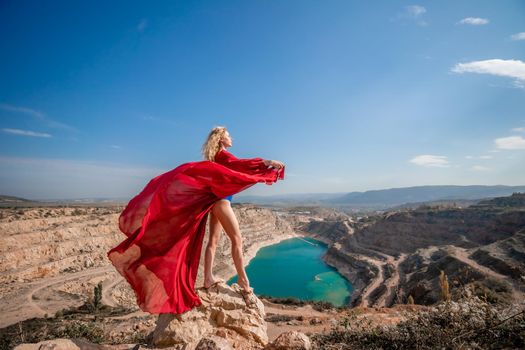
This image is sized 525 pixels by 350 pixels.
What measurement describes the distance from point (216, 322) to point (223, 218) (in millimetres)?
1456

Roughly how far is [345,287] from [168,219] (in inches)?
1610

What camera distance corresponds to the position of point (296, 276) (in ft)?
153

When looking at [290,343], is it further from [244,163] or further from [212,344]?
[244,163]

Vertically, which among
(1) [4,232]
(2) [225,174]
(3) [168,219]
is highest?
(2) [225,174]

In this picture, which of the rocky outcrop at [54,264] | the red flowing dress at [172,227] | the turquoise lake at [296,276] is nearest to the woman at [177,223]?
the red flowing dress at [172,227]

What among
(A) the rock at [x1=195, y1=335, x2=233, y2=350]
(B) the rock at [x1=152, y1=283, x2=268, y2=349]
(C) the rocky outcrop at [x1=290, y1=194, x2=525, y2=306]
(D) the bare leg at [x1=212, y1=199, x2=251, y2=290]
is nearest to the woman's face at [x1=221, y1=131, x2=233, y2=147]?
(D) the bare leg at [x1=212, y1=199, x2=251, y2=290]

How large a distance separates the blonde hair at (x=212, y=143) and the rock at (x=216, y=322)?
1878 mm

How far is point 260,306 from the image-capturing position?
431cm

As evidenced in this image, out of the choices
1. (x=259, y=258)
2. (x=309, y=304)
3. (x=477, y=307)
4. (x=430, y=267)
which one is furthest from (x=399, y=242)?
(x=477, y=307)

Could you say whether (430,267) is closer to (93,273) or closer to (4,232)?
(93,273)

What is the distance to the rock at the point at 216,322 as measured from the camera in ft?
12.0

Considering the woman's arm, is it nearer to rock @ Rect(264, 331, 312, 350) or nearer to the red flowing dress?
the red flowing dress

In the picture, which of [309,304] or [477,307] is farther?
[309,304]

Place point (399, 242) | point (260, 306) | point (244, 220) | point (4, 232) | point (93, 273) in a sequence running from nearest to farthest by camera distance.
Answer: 1. point (260, 306)
2. point (4, 232)
3. point (93, 273)
4. point (399, 242)
5. point (244, 220)
